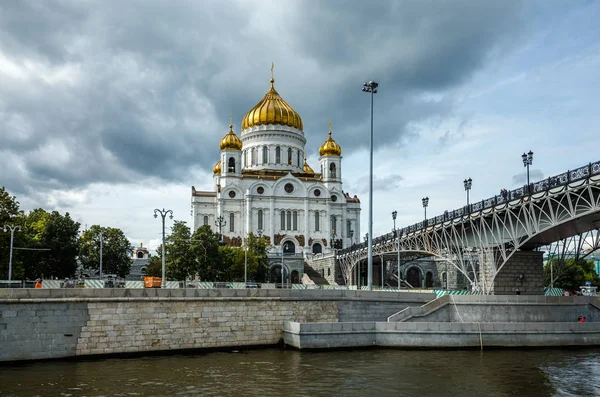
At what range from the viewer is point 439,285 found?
86.8m

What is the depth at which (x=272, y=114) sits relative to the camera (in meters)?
96.8

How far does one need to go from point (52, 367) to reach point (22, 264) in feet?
94.3

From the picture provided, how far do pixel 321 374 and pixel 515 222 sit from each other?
22.7 metres

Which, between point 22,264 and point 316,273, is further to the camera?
point 316,273

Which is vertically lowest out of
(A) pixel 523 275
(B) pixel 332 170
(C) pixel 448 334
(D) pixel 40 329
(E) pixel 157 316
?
(C) pixel 448 334

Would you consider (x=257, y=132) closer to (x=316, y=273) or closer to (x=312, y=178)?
(x=312, y=178)

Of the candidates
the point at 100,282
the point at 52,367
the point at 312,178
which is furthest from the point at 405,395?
the point at 312,178

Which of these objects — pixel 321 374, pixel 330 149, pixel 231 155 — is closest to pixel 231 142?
pixel 231 155

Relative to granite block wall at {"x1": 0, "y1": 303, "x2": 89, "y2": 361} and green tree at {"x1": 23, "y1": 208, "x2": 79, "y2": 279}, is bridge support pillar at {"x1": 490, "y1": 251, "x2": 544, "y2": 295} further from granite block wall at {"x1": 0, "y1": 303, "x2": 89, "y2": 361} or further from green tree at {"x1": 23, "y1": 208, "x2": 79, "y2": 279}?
green tree at {"x1": 23, "y1": 208, "x2": 79, "y2": 279}

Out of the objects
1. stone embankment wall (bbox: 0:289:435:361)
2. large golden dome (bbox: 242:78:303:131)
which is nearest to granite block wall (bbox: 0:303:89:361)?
stone embankment wall (bbox: 0:289:435:361)

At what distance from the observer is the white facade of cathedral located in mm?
89938

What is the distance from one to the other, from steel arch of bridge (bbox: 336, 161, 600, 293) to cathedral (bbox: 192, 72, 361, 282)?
125 ft

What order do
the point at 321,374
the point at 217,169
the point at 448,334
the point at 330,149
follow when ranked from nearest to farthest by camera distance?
the point at 321,374
the point at 448,334
the point at 330,149
the point at 217,169

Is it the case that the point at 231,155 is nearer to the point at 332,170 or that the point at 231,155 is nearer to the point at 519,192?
the point at 332,170
